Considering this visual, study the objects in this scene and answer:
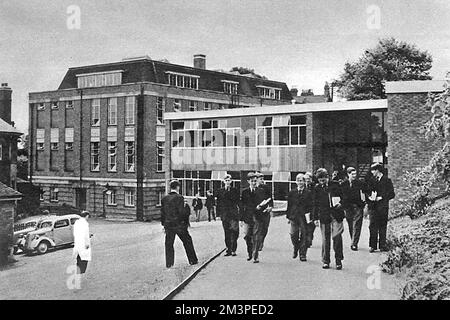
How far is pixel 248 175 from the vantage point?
5500 millimetres

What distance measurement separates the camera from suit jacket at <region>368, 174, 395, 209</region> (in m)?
5.28

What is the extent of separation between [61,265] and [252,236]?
1876 millimetres

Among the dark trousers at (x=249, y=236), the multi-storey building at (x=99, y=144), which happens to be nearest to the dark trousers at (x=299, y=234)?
the dark trousers at (x=249, y=236)

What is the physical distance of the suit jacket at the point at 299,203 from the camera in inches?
205

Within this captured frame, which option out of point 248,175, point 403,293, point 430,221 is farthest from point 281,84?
point 403,293

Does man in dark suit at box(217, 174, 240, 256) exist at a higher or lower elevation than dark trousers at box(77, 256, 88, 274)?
higher

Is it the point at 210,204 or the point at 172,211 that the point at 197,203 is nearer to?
the point at 210,204

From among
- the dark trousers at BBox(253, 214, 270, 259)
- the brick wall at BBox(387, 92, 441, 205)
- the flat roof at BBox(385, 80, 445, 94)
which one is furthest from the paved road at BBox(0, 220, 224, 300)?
the flat roof at BBox(385, 80, 445, 94)

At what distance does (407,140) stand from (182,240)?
8.27 feet

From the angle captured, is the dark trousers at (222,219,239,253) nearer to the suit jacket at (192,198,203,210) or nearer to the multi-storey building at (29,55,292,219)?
the suit jacket at (192,198,203,210)

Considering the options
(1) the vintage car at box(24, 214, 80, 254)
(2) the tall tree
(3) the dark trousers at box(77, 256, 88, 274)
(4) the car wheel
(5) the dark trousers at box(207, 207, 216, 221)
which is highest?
(2) the tall tree

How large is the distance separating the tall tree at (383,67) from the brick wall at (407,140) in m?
0.58

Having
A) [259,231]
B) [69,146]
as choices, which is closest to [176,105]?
[69,146]
